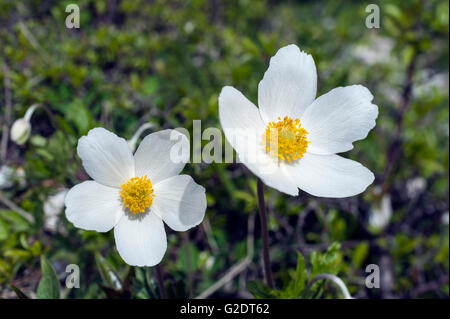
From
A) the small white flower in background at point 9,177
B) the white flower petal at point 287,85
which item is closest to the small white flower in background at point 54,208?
the small white flower in background at point 9,177

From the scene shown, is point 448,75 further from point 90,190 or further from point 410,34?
point 90,190

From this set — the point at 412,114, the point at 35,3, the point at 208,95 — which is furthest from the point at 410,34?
the point at 35,3

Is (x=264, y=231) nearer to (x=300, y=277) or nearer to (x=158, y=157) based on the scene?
(x=300, y=277)

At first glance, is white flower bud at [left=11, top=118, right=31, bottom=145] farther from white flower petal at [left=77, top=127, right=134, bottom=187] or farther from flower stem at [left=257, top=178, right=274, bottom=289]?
flower stem at [left=257, top=178, right=274, bottom=289]

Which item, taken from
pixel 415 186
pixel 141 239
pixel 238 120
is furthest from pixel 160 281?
pixel 415 186

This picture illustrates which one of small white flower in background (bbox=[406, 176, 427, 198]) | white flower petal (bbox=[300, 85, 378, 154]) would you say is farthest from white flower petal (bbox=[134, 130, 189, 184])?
small white flower in background (bbox=[406, 176, 427, 198])
